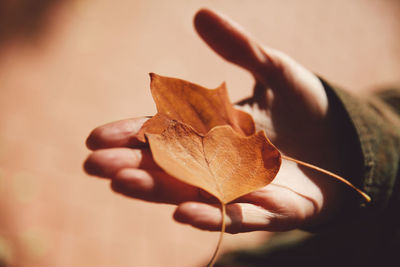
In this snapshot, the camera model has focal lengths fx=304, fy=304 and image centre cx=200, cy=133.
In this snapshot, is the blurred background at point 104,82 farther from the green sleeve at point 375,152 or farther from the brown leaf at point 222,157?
the brown leaf at point 222,157

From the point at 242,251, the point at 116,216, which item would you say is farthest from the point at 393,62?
the point at 116,216

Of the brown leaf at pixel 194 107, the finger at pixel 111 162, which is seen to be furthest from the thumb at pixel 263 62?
the finger at pixel 111 162

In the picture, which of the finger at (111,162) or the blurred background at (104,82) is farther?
the blurred background at (104,82)

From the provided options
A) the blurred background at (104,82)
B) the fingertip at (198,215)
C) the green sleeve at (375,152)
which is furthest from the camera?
the blurred background at (104,82)

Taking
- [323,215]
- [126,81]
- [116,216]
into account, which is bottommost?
[116,216]

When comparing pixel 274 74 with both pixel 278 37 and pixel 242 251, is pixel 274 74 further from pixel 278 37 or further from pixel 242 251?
pixel 278 37

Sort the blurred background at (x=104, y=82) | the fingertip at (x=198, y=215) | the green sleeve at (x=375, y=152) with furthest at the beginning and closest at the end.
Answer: the blurred background at (x=104, y=82) < the green sleeve at (x=375, y=152) < the fingertip at (x=198, y=215)

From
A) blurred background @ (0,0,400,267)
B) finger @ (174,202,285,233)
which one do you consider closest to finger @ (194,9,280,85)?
finger @ (174,202,285,233)
